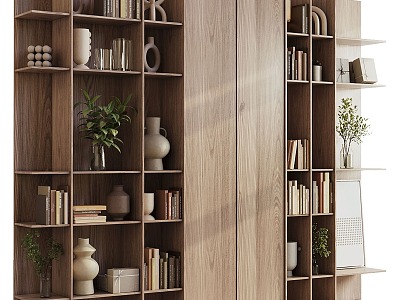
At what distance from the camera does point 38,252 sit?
5438 mm

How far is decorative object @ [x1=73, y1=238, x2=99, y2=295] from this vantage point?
5.48m

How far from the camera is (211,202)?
5965 mm

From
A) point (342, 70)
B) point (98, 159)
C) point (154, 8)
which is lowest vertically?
point (98, 159)

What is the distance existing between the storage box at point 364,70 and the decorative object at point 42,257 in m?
2.88

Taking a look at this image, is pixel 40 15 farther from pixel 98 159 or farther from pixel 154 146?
pixel 154 146

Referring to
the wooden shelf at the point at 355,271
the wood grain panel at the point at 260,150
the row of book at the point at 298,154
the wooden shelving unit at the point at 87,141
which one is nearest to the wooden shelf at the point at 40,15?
the wooden shelving unit at the point at 87,141

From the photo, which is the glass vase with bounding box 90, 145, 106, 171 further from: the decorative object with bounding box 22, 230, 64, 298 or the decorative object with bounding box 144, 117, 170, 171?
the decorative object with bounding box 22, 230, 64, 298

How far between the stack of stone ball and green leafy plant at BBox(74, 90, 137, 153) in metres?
0.34

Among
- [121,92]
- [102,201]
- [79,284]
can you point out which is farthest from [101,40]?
[79,284]

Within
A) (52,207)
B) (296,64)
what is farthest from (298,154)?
(52,207)

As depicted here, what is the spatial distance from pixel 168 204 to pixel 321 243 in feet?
4.87

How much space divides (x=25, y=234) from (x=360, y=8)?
3468 mm

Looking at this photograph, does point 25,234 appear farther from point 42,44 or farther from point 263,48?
point 263,48

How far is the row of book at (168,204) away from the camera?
19.1ft
